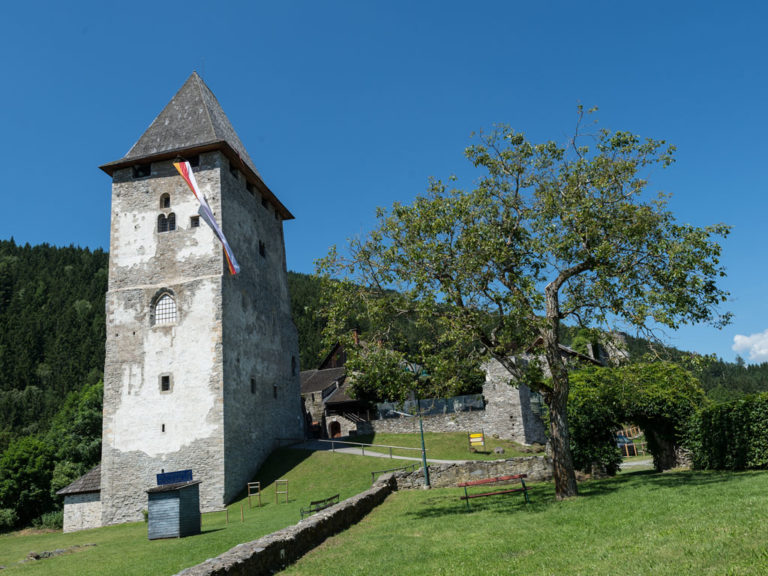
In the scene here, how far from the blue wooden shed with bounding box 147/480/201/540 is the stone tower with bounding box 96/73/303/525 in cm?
891

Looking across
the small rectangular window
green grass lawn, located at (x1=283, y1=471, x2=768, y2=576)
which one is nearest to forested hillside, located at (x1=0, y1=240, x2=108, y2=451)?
the small rectangular window

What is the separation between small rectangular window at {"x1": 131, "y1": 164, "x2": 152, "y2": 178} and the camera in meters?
32.8

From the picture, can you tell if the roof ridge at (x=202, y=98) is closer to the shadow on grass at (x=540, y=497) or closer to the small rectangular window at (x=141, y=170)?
the small rectangular window at (x=141, y=170)

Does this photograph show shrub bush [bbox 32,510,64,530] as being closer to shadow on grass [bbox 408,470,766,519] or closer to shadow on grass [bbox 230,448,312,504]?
shadow on grass [bbox 230,448,312,504]

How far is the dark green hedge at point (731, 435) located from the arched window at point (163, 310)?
24783 millimetres

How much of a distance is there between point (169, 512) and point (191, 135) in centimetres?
2336

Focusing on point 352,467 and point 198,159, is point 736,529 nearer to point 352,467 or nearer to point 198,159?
point 352,467

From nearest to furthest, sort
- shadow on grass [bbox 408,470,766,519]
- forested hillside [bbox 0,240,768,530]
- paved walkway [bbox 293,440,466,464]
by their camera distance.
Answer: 1. shadow on grass [bbox 408,470,766,519]
2. paved walkway [bbox 293,440,466,464]
3. forested hillside [bbox 0,240,768,530]

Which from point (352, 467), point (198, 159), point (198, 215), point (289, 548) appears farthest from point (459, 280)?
point (198, 159)

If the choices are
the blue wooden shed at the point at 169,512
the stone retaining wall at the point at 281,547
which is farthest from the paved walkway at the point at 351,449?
the stone retaining wall at the point at 281,547

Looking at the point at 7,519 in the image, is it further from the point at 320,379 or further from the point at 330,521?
the point at 330,521

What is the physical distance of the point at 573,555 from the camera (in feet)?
25.8

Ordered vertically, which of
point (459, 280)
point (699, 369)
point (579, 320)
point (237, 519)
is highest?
point (459, 280)

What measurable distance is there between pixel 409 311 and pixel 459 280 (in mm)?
1817
